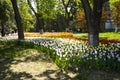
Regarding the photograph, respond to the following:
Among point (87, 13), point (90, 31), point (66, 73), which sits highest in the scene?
point (87, 13)

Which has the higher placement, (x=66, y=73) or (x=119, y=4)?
(x=119, y=4)

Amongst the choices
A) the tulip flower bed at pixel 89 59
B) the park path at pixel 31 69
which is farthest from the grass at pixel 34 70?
the tulip flower bed at pixel 89 59

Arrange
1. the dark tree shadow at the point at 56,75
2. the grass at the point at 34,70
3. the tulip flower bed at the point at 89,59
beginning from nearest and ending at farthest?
1. the grass at the point at 34,70
2. the dark tree shadow at the point at 56,75
3. the tulip flower bed at the point at 89,59

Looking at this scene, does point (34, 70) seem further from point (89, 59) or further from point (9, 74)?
point (89, 59)

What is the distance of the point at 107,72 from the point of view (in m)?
8.68

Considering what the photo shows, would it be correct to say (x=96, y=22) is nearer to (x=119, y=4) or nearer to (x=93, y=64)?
(x=93, y=64)

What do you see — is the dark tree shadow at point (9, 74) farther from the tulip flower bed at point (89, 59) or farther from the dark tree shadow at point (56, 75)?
the tulip flower bed at point (89, 59)

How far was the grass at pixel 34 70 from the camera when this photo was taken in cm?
848

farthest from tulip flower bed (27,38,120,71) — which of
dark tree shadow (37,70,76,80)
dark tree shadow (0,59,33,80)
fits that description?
dark tree shadow (0,59,33,80)

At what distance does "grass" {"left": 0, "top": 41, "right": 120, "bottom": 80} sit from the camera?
8.48 meters

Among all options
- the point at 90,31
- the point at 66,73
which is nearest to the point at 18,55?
the point at 90,31

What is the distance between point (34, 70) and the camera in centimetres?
994

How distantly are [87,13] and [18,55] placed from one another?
3901 mm

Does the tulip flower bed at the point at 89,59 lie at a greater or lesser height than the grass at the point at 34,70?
greater
